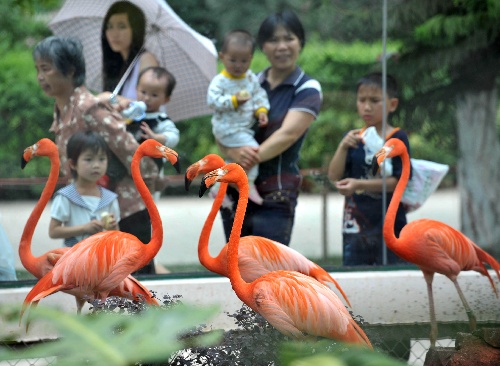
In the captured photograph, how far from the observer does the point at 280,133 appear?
5195 millimetres

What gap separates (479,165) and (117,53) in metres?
2.51

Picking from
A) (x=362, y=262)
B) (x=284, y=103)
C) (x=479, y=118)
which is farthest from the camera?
(x=479, y=118)

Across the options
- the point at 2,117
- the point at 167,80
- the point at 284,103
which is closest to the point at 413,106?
the point at 284,103

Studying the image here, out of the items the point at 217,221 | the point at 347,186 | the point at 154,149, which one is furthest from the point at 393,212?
the point at 154,149

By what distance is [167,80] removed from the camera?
216 inches

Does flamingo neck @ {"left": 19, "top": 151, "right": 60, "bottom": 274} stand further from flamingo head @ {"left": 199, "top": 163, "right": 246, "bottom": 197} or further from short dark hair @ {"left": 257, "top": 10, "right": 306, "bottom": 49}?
short dark hair @ {"left": 257, "top": 10, "right": 306, "bottom": 49}

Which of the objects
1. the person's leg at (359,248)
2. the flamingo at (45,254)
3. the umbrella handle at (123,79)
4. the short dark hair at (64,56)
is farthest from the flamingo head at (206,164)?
the person's leg at (359,248)

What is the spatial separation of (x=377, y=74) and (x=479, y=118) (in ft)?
2.59

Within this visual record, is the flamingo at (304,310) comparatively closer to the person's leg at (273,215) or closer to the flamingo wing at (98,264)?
the flamingo wing at (98,264)

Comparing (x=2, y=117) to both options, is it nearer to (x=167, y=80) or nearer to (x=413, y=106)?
(x=167, y=80)

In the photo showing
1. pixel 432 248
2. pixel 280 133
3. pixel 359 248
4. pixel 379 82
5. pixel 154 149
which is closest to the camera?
pixel 154 149

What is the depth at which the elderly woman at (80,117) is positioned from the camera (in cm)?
517

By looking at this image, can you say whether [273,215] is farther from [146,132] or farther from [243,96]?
[146,132]

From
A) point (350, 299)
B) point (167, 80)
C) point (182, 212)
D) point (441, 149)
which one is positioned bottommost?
point (350, 299)
